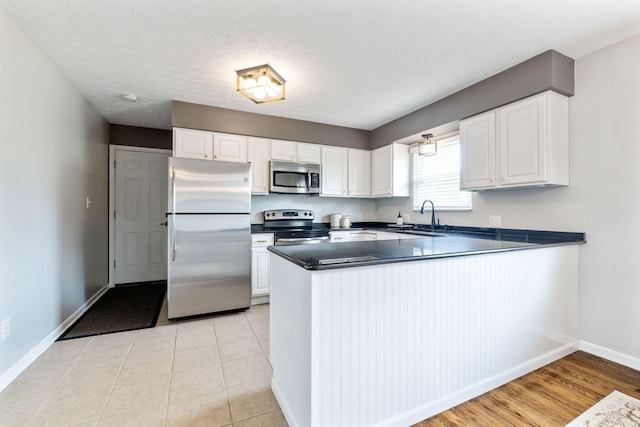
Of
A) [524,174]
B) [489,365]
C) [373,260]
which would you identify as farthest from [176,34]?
[489,365]

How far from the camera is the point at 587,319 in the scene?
2262 millimetres

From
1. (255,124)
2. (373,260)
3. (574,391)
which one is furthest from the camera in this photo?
(255,124)

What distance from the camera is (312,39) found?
2100 mm

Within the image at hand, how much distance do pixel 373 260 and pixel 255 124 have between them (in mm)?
2958

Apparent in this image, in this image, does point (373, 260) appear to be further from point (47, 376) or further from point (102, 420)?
point (47, 376)

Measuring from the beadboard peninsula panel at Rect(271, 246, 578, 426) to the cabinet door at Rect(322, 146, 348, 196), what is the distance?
8.59ft

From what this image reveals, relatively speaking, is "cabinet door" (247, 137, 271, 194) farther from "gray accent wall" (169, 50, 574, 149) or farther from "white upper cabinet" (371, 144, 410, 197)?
"white upper cabinet" (371, 144, 410, 197)

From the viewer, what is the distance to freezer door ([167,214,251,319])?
286 cm

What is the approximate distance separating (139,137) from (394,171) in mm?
3895

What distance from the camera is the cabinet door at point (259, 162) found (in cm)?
365

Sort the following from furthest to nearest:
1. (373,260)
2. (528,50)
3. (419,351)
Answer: (528,50)
(419,351)
(373,260)

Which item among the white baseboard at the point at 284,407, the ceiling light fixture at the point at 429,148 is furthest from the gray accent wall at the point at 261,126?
the white baseboard at the point at 284,407

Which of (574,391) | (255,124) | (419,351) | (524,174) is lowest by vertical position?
(574,391)

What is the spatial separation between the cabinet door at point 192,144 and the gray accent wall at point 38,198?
3.12 ft
